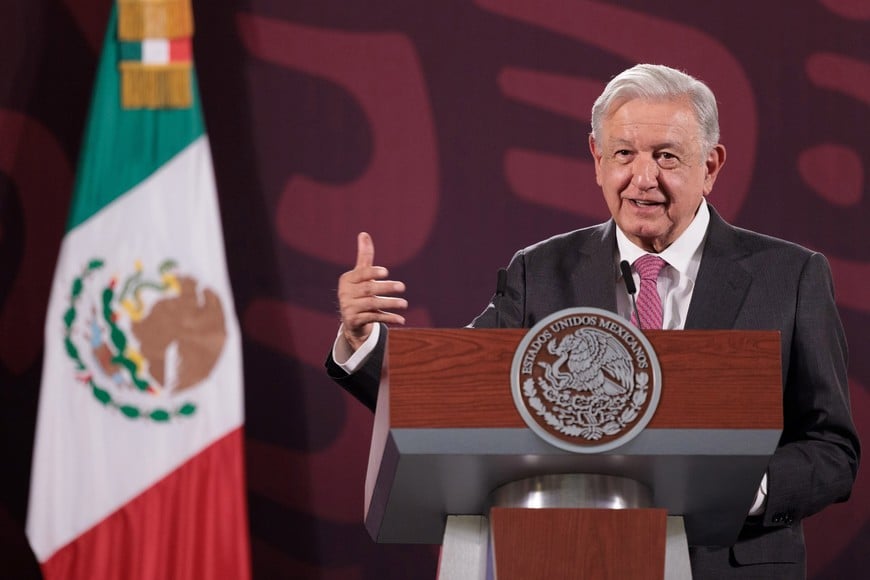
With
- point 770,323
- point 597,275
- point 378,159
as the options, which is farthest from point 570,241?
point 378,159

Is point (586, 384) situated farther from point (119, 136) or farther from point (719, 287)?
point (119, 136)

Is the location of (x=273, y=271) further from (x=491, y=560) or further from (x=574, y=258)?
(x=491, y=560)

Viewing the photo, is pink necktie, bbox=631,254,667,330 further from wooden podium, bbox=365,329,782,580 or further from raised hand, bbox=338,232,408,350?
wooden podium, bbox=365,329,782,580

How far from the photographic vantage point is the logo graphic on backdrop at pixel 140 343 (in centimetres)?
358

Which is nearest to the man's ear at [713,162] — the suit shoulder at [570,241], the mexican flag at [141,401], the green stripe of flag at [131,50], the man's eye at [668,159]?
the man's eye at [668,159]

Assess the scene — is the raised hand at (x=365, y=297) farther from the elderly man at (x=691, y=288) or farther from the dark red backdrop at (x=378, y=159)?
the dark red backdrop at (x=378, y=159)

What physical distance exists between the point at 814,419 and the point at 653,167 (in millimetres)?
588

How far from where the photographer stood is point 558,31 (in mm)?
4023

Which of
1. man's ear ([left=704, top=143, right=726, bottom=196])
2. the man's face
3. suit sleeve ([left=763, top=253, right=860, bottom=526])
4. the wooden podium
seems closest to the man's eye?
the man's face

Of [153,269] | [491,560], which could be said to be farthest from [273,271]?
[491,560]

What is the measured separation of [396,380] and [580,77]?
271 cm

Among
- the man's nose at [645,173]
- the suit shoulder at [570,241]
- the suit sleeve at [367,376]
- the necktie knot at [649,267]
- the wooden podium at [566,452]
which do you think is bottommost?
the wooden podium at [566,452]

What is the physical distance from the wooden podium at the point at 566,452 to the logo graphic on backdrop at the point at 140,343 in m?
2.19

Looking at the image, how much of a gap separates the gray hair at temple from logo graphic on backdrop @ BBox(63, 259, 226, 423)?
171 cm
